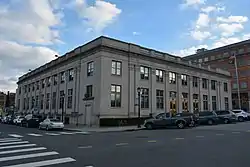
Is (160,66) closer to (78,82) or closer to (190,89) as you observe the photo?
(190,89)

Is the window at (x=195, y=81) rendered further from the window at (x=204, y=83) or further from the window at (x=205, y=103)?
the window at (x=205, y=103)

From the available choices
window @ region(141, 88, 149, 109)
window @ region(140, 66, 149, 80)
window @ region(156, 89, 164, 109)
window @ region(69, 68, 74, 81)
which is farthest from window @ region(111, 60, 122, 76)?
window @ region(69, 68, 74, 81)

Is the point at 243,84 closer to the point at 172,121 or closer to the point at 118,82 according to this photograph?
the point at 118,82

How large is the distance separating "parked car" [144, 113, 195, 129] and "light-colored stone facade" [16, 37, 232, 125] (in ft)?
24.2

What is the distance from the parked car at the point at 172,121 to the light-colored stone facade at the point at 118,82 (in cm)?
738

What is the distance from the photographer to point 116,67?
3431cm

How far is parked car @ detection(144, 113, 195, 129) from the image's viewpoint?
26438 mm

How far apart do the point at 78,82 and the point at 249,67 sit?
5259cm

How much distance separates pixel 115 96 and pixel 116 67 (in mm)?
3924

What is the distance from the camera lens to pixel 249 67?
230 ft

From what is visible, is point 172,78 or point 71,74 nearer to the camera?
point 71,74

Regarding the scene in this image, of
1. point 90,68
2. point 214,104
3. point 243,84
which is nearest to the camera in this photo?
point 90,68

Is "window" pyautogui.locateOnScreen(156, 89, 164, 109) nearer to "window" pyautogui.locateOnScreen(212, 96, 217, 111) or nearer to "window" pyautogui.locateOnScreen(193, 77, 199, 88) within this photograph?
"window" pyautogui.locateOnScreen(193, 77, 199, 88)


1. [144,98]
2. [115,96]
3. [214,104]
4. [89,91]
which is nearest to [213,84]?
[214,104]
